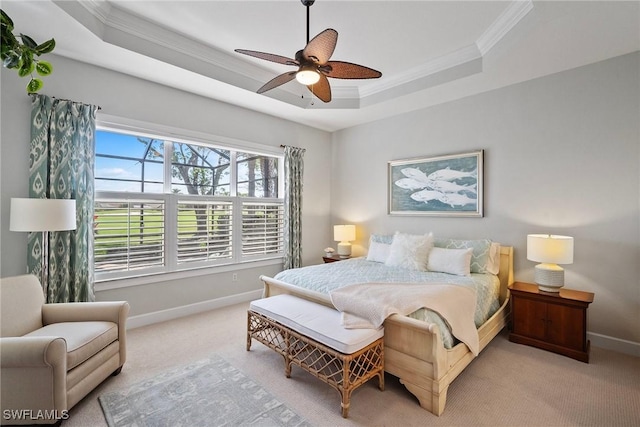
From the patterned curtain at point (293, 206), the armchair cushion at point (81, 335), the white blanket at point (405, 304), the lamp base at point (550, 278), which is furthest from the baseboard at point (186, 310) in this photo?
the lamp base at point (550, 278)

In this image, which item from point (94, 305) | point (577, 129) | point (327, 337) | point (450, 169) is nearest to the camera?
point (327, 337)

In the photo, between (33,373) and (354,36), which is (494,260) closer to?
(354,36)

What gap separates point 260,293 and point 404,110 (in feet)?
12.1

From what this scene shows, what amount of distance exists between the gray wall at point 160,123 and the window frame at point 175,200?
0.09m

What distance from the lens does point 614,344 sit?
295cm

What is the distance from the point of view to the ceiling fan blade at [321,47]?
1.87 m

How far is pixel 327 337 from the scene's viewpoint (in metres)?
2.12

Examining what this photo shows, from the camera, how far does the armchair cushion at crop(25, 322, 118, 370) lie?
1.95 metres

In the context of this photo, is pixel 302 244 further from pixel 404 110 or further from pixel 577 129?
pixel 577 129

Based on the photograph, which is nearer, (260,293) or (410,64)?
(410,64)

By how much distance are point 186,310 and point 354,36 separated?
3919 mm

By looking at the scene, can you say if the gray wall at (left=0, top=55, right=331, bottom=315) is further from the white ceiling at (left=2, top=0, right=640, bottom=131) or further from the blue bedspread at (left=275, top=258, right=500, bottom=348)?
the blue bedspread at (left=275, top=258, right=500, bottom=348)

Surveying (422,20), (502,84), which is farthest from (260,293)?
(502,84)

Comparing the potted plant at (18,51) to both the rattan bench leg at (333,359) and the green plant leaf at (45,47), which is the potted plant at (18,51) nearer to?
the green plant leaf at (45,47)
